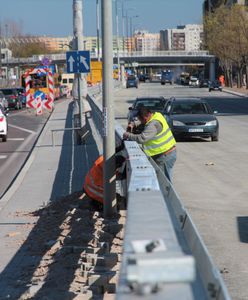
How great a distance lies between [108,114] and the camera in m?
11.0

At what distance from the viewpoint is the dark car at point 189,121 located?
1021 inches

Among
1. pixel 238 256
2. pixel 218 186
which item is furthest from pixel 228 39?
pixel 238 256

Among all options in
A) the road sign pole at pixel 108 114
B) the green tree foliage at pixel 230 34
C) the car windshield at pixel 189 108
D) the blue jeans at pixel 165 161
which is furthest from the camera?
the green tree foliage at pixel 230 34

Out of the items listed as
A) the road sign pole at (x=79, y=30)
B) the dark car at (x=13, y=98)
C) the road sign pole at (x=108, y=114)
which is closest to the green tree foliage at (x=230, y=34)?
the dark car at (x=13, y=98)

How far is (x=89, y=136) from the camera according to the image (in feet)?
80.8

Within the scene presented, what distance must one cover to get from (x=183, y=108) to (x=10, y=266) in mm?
19333

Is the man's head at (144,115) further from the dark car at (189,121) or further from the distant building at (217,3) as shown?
the distant building at (217,3)

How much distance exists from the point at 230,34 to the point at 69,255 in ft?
312

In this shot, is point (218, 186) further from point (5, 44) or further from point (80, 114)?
point (5, 44)

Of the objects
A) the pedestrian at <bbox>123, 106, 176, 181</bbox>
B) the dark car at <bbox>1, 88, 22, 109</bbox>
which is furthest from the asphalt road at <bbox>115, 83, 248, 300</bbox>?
the dark car at <bbox>1, 88, 22, 109</bbox>

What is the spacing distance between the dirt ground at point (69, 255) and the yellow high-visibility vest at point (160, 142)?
125 cm

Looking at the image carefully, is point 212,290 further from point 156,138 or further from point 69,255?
point 156,138

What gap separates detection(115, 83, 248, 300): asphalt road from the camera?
865 centimetres

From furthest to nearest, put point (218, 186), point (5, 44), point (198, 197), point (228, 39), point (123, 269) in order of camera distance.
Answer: point (5, 44) < point (228, 39) < point (218, 186) < point (198, 197) < point (123, 269)
